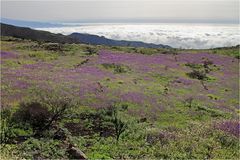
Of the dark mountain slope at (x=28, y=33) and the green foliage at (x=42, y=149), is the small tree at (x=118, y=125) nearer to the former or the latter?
the green foliage at (x=42, y=149)

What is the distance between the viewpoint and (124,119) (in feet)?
82.1

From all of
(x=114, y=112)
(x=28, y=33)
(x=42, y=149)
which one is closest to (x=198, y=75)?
(x=114, y=112)

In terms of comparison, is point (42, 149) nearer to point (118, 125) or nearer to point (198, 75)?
point (118, 125)

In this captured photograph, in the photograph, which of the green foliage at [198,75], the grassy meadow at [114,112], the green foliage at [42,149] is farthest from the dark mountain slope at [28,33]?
the green foliage at [42,149]

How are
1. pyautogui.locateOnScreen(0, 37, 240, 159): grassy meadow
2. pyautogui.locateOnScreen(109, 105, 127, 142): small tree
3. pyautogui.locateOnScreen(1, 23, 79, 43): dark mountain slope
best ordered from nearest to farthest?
1. pyautogui.locateOnScreen(0, 37, 240, 159): grassy meadow
2. pyautogui.locateOnScreen(109, 105, 127, 142): small tree
3. pyautogui.locateOnScreen(1, 23, 79, 43): dark mountain slope

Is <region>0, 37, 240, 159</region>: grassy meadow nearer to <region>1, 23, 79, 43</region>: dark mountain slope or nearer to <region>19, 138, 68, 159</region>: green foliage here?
<region>19, 138, 68, 159</region>: green foliage

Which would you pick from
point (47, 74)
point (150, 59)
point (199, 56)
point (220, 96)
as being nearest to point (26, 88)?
point (47, 74)

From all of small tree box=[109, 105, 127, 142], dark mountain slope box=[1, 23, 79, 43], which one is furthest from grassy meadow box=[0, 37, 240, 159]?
dark mountain slope box=[1, 23, 79, 43]

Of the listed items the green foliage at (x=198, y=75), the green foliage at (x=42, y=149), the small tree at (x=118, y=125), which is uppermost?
the green foliage at (x=198, y=75)

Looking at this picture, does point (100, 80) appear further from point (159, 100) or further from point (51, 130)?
point (51, 130)

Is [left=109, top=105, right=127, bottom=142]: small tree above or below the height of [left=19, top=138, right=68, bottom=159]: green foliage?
above

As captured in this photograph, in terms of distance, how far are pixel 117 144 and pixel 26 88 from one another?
44.9ft

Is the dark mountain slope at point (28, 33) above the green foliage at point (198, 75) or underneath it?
above

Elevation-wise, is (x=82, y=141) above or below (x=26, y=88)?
below
